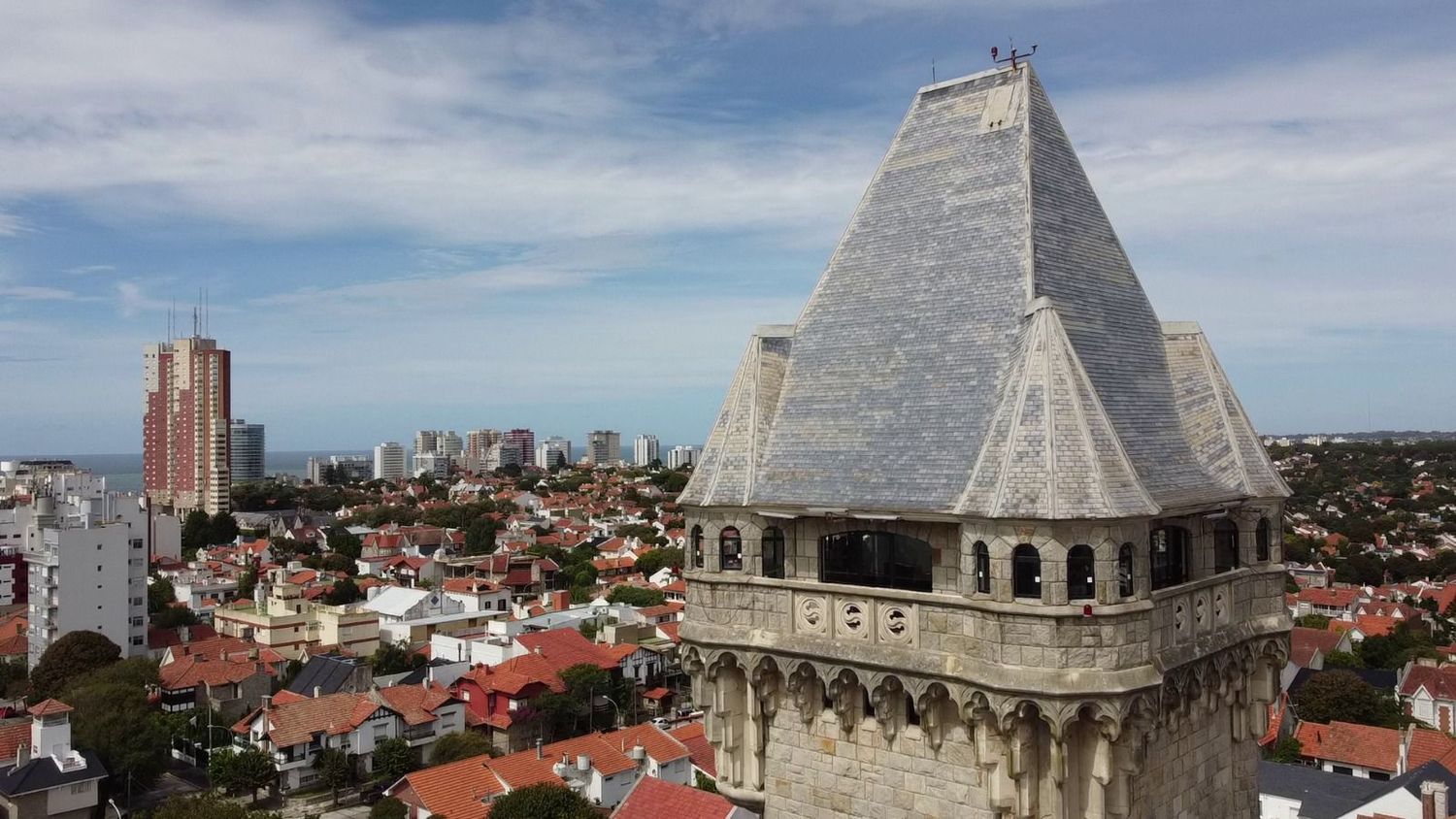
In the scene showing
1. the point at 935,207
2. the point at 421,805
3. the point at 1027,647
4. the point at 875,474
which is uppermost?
the point at 935,207

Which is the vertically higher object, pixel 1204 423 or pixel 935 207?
pixel 935 207

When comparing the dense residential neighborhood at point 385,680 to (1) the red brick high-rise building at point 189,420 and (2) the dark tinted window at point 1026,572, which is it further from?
(1) the red brick high-rise building at point 189,420

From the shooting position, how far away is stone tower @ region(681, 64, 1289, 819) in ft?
36.7

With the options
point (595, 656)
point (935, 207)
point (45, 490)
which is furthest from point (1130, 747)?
point (45, 490)

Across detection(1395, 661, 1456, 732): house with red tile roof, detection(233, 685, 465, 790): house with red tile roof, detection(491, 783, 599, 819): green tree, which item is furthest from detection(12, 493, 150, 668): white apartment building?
detection(1395, 661, 1456, 732): house with red tile roof

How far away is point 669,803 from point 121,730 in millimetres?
32146

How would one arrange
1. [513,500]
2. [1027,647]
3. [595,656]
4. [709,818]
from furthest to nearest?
[513,500] < [595,656] < [709,818] < [1027,647]

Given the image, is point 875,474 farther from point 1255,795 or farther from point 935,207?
point 1255,795

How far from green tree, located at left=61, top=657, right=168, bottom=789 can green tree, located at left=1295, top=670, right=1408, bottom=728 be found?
6501 centimetres

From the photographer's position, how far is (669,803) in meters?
37.3

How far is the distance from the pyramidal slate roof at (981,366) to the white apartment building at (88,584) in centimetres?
7374

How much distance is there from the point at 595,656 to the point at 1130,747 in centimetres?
6145

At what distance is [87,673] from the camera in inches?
2511

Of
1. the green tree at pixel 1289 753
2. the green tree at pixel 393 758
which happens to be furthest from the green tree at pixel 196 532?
the green tree at pixel 1289 753
